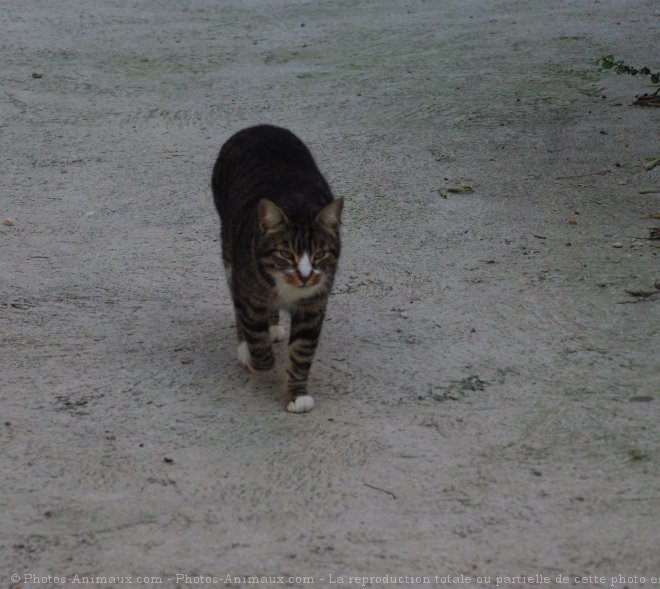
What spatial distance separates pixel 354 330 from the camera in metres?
4.95

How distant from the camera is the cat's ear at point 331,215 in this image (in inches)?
162

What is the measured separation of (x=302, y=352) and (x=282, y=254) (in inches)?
17.0

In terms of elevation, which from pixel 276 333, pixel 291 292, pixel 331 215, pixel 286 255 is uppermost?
pixel 331 215

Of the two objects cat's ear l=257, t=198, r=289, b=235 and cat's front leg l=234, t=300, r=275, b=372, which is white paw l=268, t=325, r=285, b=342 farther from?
cat's ear l=257, t=198, r=289, b=235

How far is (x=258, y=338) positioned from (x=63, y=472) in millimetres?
1042

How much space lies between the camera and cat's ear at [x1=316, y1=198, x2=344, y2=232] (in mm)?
4105

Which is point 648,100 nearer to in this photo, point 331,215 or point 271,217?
point 331,215

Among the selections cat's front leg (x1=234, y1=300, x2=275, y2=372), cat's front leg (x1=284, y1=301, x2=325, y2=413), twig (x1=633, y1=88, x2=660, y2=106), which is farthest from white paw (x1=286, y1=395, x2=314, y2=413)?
twig (x1=633, y1=88, x2=660, y2=106)

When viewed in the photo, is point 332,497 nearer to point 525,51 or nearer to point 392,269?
point 392,269

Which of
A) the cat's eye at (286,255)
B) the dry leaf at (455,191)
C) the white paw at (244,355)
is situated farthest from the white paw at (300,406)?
the dry leaf at (455,191)

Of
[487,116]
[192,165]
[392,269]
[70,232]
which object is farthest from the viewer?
[487,116]

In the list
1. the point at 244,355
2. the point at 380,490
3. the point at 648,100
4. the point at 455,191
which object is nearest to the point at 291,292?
the point at 244,355

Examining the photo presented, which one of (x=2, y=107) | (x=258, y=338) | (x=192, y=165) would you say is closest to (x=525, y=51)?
(x=192, y=165)

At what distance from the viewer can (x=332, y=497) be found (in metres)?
3.54
